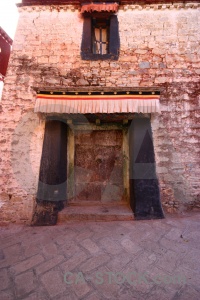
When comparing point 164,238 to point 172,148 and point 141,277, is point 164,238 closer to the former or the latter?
point 141,277

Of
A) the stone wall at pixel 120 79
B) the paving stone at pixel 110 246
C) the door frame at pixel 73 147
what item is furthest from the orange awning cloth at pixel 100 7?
the paving stone at pixel 110 246

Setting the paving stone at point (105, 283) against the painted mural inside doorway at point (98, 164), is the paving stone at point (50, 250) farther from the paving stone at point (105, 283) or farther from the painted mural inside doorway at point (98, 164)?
the painted mural inside doorway at point (98, 164)

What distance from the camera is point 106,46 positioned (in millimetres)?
5094

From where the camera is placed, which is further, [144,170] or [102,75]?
[102,75]

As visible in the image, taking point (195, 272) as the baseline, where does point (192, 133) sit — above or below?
above

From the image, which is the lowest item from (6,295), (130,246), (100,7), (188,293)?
(6,295)

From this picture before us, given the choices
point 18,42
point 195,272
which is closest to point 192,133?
point 195,272

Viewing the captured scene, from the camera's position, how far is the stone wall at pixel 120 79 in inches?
162

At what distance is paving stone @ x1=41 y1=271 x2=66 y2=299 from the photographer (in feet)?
5.84

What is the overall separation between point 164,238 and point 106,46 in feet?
19.1

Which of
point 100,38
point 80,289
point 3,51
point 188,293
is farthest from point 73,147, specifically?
point 3,51

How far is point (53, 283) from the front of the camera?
1.89 m

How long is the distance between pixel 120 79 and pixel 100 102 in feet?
4.47

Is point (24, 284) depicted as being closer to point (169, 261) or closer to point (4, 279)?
point (4, 279)
